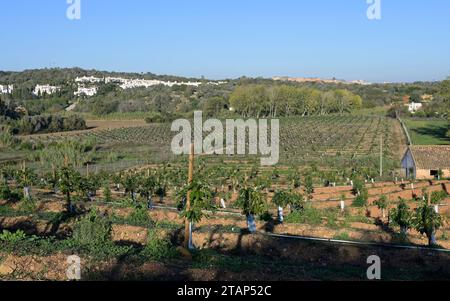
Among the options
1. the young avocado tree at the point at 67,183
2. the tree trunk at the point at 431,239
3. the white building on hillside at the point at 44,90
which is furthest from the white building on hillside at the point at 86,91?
the tree trunk at the point at 431,239

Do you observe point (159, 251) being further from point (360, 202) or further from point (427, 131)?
point (427, 131)

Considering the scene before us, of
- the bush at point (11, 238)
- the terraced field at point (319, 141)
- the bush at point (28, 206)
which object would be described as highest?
the bush at point (11, 238)

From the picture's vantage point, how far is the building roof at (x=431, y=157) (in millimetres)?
36969

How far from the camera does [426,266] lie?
1479cm

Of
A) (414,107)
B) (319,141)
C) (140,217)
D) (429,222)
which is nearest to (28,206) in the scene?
(140,217)

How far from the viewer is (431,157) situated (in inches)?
1500

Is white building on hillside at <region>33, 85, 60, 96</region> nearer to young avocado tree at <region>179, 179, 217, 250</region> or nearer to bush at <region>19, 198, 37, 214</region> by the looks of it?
bush at <region>19, 198, 37, 214</region>

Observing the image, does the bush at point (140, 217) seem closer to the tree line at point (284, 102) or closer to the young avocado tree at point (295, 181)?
the young avocado tree at point (295, 181)

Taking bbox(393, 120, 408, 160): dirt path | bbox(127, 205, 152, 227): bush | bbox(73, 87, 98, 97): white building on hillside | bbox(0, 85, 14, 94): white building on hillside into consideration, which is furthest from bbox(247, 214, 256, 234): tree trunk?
bbox(0, 85, 14, 94): white building on hillside

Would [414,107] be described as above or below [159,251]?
above

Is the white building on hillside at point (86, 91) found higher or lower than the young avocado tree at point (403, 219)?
higher

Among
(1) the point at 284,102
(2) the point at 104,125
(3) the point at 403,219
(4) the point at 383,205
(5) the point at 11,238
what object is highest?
(1) the point at 284,102
